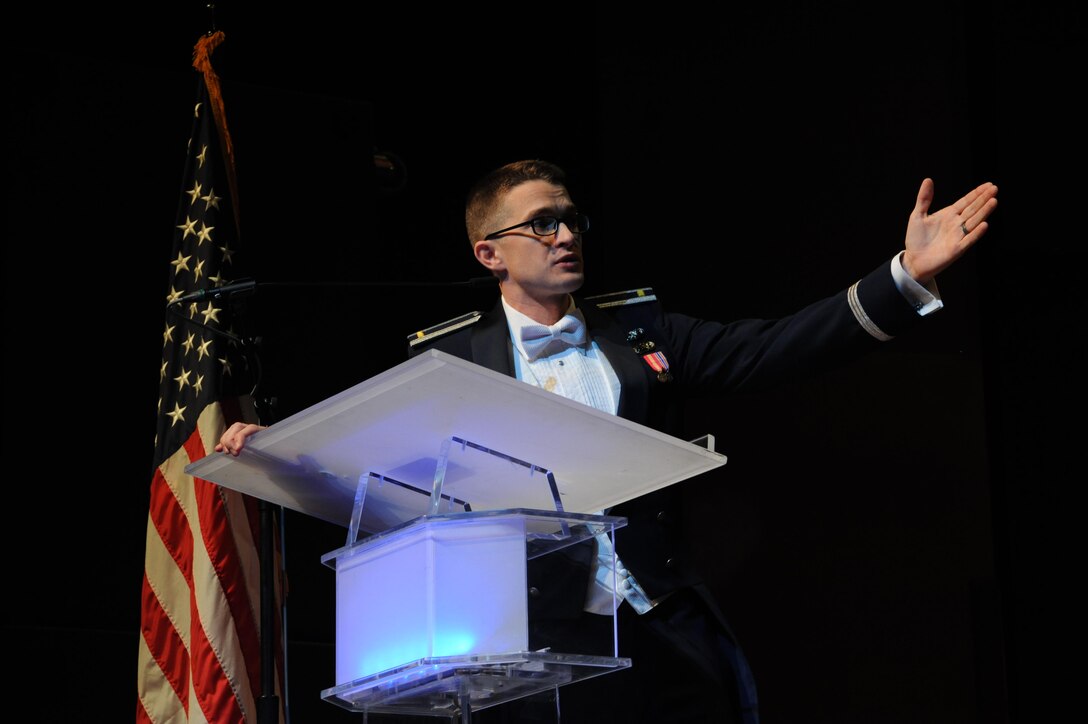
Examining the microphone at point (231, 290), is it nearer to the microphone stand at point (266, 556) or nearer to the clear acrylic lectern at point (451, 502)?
the microphone stand at point (266, 556)

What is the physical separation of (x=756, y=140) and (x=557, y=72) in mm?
695

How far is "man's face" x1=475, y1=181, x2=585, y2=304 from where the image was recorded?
2.73 metres

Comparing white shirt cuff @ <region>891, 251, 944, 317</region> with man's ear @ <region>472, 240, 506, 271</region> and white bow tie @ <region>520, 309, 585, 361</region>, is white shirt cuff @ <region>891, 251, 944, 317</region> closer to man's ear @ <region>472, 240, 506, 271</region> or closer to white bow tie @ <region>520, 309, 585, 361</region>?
white bow tie @ <region>520, 309, 585, 361</region>

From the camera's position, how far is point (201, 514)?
10.4ft

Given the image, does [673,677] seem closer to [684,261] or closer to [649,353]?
[649,353]

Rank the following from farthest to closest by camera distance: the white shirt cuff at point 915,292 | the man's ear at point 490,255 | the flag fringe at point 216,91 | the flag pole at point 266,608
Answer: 1. the flag fringe at point 216,91
2. the man's ear at point 490,255
3. the flag pole at point 266,608
4. the white shirt cuff at point 915,292

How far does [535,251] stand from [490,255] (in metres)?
0.19

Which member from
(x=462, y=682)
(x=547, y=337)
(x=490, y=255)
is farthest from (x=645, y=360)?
(x=462, y=682)

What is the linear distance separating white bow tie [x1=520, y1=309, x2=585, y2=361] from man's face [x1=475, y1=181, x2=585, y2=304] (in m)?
0.09

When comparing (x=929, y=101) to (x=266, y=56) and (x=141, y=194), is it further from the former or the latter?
(x=141, y=194)

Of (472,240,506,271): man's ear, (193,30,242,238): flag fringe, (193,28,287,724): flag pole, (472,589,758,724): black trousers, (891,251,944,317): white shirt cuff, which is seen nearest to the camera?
(472,589,758,724): black trousers

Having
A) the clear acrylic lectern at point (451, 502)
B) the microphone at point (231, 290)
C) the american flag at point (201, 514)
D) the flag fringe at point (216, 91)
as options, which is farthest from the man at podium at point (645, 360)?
the flag fringe at point (216, 91)

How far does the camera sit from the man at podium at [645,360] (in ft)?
7.23

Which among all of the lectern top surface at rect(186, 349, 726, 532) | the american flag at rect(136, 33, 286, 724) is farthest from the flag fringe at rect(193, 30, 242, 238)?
the lectern top surface at rect(186, 349, 726, 532)
